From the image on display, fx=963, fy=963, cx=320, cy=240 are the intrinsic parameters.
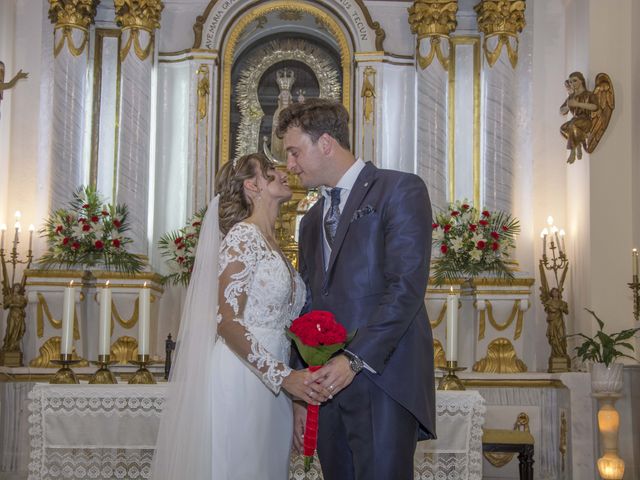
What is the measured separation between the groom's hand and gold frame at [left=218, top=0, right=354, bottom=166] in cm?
707

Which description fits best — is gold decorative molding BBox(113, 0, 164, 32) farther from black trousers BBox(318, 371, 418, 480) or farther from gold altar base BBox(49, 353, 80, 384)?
black trousers BBox(318, 371, 418, 480)

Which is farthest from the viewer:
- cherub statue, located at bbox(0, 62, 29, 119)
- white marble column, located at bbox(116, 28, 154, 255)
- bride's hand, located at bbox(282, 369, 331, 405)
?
white marble column, located at bbox(116, 28, 154, 255)

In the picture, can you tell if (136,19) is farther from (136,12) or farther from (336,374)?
(336,374)

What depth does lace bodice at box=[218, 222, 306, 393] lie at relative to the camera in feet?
13.3

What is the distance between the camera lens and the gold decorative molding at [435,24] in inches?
391

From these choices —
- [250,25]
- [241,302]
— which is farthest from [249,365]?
[250,25]

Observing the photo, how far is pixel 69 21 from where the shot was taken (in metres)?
9.85

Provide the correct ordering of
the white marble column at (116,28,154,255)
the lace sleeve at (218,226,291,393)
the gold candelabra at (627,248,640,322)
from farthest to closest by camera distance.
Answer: the white marble column at (116,28,154,255), the gold candelabra at (627,248,640,322), the lace sleeve at (218,226,291,393)

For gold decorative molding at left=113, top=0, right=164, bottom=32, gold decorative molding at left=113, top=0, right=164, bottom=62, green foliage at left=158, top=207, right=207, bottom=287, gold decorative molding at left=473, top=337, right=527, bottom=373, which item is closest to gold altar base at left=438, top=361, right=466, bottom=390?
gold decorative molding at left=473, top=337, right=527, bottom=373

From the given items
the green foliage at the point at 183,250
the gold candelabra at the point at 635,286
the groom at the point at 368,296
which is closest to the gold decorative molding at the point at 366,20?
the green foliage at the point at 183,250

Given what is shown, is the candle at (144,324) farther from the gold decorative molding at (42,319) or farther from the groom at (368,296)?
the gold decorative molding at (42,319)

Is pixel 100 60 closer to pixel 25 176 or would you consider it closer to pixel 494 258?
pixel 25 176

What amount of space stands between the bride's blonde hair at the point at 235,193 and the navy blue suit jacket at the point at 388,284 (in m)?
0.82

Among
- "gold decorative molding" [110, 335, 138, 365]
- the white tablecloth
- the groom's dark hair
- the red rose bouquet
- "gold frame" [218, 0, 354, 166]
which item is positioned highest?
"gold frame" [218, 0, 354, 166]
